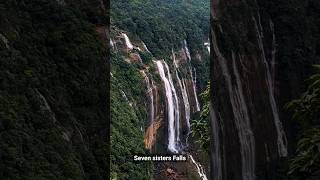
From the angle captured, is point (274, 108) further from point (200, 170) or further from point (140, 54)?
point (140, 54)

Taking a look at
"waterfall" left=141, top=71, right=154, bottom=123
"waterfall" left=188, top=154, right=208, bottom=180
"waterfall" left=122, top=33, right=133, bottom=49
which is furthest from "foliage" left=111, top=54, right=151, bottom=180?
"waterfall" left=188, top=154, right=208, bottom=180

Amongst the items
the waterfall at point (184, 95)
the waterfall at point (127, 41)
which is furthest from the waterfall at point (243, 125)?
the waterfall at point (127, 41)

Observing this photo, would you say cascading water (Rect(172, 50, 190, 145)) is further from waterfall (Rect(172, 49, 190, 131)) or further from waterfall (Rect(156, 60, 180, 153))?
waterfall (Rect(156, 60, 180, 153))

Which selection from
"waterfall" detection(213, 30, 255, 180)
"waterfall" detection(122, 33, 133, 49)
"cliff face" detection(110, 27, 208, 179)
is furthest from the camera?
"waterfall" detection(213, 30, 255, 180)

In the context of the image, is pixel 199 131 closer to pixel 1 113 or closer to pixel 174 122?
pixel 174 122

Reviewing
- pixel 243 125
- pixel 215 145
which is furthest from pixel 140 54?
pixel 243 125

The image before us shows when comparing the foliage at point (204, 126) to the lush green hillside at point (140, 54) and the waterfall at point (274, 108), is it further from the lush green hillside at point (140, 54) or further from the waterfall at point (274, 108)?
the waterfall at point (274, 108)
